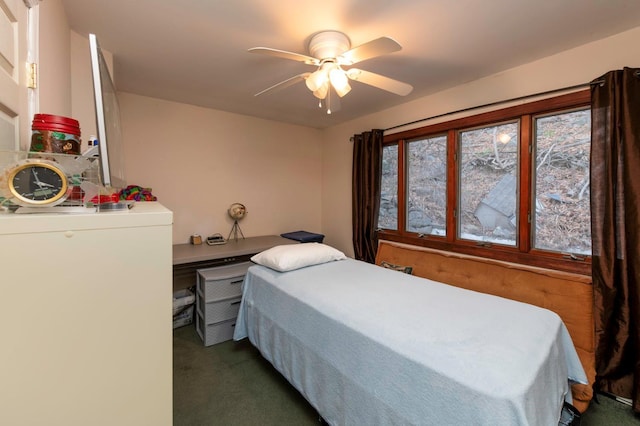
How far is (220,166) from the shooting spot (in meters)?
3.37

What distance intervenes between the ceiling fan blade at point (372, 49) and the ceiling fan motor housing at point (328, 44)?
0.09 meters

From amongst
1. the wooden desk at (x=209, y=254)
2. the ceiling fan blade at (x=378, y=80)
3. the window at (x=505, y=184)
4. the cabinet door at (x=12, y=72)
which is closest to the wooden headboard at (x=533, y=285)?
the window at (x=505, y=184)

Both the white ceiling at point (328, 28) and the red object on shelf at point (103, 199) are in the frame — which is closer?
the red object on shelf at point (103, 199)

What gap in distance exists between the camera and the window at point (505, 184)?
2055 mm

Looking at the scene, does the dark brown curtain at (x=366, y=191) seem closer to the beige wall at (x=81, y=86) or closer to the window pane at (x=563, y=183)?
the window pane at (x=563, y=183)

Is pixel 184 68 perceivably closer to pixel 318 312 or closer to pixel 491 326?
pixel 318 312

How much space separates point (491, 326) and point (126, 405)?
148cm

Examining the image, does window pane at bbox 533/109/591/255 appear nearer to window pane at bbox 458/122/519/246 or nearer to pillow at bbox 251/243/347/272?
window pane at bbox 458/122/519/246

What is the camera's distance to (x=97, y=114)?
861mm

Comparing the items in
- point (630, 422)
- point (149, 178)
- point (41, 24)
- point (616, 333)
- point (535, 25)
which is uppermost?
point (535, 25)

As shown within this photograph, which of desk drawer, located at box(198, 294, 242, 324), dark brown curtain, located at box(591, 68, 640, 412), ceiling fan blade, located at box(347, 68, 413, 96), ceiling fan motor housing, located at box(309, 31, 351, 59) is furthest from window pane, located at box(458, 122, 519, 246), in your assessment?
desk drawer, located at box(198, 294, 242, 324)

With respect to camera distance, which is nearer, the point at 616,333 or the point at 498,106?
the point at 616,333

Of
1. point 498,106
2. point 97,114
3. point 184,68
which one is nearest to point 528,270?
point 498,106

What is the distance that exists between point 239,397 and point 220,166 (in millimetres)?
2420
